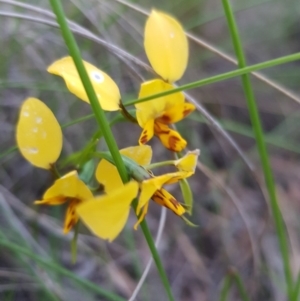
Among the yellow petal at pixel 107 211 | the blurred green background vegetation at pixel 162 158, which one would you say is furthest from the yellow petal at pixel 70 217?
the blurred green background vegetation at pixel 162 158

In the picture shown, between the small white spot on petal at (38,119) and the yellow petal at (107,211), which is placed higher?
the small white spot on petal at (38,119)

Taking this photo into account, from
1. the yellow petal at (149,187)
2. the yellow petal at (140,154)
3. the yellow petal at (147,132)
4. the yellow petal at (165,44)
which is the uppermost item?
the yellow petal at (165,44)

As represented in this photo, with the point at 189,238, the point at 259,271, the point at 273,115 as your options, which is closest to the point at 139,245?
the point at 189,238

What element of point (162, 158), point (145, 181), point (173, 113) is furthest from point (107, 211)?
point (162, 158)

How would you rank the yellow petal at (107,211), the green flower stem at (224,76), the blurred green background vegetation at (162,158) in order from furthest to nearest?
the blurred green background vegetation at (162,158) < the green flower stem at (224,76) < the yellow petal at (107,211)

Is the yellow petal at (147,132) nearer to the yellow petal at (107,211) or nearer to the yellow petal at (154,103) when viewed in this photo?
the yellow petal at (154,103)

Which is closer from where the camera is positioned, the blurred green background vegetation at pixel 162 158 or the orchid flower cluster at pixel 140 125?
the orchid flower cluster at pixel 140 125

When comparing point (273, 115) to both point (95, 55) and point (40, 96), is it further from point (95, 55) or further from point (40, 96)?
point (40, 96)

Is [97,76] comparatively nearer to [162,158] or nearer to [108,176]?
[108,176]

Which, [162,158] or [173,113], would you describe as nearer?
[173,113]
